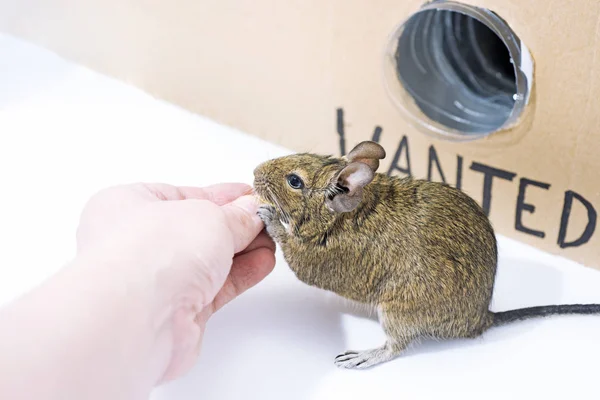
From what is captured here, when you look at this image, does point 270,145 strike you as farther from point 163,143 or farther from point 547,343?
point 547,343

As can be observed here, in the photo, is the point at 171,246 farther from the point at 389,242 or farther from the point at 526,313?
the point at 526,313

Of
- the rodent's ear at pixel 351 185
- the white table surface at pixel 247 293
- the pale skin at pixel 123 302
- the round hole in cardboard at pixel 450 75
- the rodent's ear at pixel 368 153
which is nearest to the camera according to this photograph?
the pale skin at pixel 123 302

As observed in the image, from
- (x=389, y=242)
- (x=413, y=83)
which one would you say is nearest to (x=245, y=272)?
(x=389, y=242)

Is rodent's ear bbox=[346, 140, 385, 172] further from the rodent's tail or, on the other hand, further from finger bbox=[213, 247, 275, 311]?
the rodent's tail

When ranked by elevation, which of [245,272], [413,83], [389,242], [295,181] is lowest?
[245,272]

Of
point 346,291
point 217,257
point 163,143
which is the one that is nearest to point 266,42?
point 163,143

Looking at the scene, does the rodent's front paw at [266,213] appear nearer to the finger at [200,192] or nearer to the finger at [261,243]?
the finger at [261,243]

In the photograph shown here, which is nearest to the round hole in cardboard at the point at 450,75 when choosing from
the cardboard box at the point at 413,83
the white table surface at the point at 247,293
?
the cardboard box at the point at 413,83
